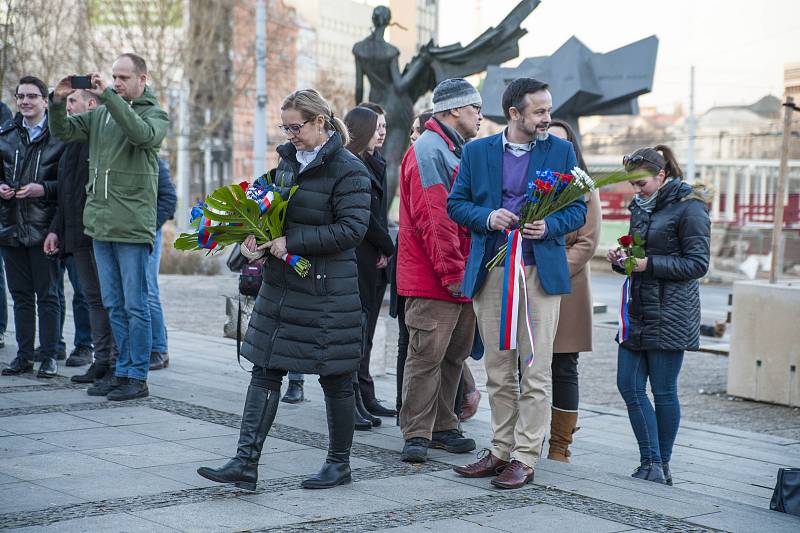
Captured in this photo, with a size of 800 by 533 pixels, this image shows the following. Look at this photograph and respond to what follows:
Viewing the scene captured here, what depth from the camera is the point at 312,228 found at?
513 centimetres

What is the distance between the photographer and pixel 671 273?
20.5 ft

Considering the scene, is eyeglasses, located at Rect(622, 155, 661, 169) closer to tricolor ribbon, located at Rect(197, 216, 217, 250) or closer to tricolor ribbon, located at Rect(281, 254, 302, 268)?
tricolor ribbon, located at Rect(281, 254, 302, 268)

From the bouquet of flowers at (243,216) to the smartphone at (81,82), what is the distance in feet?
6.71

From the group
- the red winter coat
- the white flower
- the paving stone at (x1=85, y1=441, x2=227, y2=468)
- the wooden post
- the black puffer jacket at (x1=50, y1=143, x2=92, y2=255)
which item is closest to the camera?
the white flower

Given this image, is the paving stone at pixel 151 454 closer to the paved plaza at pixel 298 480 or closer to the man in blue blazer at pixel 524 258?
the paved plaza at pixel 298 480

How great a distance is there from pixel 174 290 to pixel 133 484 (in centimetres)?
1355

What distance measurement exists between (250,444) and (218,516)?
0.52m

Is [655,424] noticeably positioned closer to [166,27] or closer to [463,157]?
[463,157]

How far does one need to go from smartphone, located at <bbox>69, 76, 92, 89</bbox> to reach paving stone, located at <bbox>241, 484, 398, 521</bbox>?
310cm

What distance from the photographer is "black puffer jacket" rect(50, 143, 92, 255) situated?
7.89 meters

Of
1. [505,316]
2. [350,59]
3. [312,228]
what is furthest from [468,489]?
[350,59]

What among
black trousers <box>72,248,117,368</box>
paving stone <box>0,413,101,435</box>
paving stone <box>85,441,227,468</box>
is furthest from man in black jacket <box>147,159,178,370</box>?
paving stone <box>85,441,227,468</box>

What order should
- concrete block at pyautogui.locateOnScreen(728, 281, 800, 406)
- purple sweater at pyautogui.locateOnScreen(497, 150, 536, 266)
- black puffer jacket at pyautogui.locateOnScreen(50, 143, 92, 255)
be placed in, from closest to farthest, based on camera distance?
purple sweater at pyautogui.locateOnScreen(497, 150, 536, 266) < black puffer jacket at pyautogui.locateOnScreen(50, 143, 92, 255) < concrete block at pyautogui.locateOnScreen(728, 281, 800, 406)

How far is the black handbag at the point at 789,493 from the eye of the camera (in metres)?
5.34
